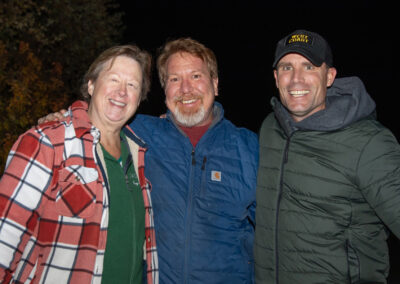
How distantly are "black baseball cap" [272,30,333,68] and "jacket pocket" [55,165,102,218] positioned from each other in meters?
2.02

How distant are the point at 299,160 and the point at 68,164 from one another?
177 cm

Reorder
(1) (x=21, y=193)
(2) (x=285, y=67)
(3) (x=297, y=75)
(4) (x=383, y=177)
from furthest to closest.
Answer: (2) (x=285, y=67)
(3) (x=297, y=75)
(4) (x=383, y=177)
(1) (x=21, y=193)

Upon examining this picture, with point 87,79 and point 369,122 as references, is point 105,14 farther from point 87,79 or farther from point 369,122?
point 369,122

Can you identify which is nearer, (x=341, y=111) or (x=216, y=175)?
(x=341, y=111)

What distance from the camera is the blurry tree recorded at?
9.36 meters

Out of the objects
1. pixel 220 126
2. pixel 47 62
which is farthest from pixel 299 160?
pixel 47 62

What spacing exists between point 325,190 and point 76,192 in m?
1.82

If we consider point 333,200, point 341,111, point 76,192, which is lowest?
point 333,200

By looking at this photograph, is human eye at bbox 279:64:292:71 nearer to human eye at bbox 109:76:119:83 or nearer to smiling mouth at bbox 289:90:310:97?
smiling mouth at bbox 289:90:310:97

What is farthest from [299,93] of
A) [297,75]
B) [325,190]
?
[325,190]

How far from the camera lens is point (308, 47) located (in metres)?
2.97

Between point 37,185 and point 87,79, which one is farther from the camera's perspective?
point 87,79

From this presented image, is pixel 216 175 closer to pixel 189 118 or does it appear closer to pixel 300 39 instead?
pixel 189 118

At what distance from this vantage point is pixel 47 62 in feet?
41.1
